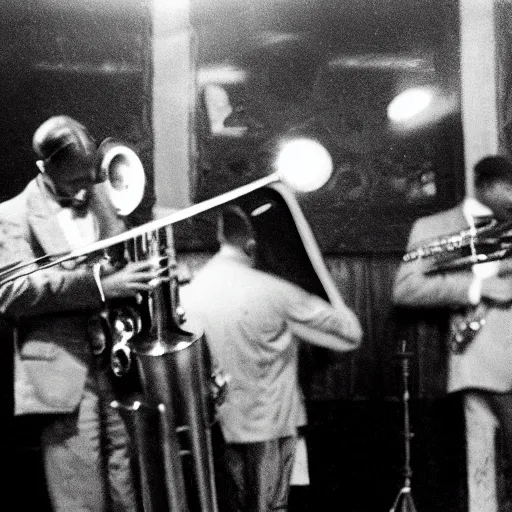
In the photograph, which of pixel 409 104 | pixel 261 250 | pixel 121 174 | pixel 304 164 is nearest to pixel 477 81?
pixel 409 104

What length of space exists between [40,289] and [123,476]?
0.76m

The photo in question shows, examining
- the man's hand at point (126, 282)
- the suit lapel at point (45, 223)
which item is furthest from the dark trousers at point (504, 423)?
the suit lapel at point (45, 223)

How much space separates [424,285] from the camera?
2869mm

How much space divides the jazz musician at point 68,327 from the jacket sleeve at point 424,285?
1008 mm

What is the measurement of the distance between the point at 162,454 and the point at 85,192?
1.02 m

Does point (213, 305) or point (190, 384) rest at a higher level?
point (213, 305)

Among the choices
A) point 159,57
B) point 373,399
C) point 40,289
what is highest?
point 159,57

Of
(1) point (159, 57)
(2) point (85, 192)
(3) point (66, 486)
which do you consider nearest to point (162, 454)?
(3) point (66, 486)

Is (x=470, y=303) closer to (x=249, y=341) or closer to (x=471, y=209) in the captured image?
(x=471, y=209)

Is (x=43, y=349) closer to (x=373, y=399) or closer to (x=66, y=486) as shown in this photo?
(x=66, y=486)

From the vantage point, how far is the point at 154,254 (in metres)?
2.71

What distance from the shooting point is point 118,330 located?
2.67 metres

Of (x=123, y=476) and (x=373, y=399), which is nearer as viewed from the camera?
(x=123, y=476)

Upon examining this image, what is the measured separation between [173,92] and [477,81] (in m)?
1.26
